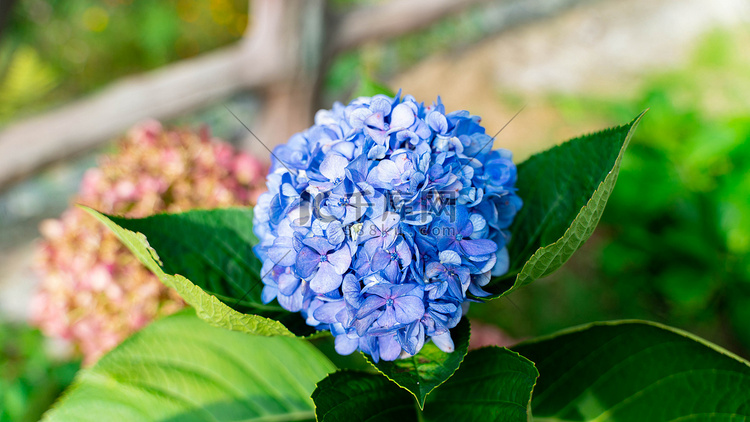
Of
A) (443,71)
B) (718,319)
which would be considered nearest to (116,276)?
(718,319)

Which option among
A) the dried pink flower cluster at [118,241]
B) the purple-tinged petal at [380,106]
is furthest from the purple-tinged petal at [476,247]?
the dried pink flower cluster at [118,241]

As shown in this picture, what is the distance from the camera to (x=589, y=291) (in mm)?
2572

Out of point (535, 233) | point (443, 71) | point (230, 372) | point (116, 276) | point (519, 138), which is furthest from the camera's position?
point (443, 71)

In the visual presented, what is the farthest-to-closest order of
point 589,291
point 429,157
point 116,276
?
1. point 589,291
2. point 116,276
3. point 429,157

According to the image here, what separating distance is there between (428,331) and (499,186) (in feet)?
0.81

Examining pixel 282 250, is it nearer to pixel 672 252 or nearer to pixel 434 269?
pixel 434 269

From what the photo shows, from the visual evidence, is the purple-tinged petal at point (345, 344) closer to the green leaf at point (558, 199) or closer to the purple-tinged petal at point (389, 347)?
the purple-tinged petal at point (389, 347)

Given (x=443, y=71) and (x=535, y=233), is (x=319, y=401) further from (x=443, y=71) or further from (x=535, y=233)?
(x=443, y=71)

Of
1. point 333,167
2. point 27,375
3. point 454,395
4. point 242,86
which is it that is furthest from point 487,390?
point 242,86

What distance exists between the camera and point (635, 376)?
0.92 meters

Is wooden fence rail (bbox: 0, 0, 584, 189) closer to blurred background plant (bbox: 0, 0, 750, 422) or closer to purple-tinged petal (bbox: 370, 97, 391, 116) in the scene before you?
blurred background plant (bbox: 0, 0, 750, 422)

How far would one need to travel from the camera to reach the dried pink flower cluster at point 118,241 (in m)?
1.47

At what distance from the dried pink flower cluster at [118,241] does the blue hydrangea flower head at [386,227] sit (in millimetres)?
856

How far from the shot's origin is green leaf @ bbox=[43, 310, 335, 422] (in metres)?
0.91
